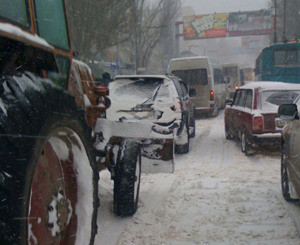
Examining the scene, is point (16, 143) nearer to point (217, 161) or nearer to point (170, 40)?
point (217, 161)

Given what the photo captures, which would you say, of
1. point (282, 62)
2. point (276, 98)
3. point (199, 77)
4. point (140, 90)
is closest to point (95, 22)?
point (199, 77)

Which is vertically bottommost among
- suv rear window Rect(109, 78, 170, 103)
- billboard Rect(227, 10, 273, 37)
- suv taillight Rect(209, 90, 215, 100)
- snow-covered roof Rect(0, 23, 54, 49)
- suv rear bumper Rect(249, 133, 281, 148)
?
suv taillight Rect(209, 90, 215, 100)

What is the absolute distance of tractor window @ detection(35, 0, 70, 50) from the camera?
8.68 feet

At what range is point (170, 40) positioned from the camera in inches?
2036

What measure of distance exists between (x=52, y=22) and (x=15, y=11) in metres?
0.71

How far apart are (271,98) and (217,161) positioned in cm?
186

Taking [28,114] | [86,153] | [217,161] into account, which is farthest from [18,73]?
[217,161]

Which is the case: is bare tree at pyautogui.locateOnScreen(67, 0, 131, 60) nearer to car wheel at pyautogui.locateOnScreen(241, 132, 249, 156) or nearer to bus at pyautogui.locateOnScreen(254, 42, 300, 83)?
bus at pyautogui.locateOnScreen(254, 42, 300, 83)

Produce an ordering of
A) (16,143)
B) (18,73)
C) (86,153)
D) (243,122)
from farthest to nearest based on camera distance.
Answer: (243,122) < (86,153) < (18,73) < (16,143)

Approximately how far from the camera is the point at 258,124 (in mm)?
8102

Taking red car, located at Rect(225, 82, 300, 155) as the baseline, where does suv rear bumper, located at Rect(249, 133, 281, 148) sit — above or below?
below

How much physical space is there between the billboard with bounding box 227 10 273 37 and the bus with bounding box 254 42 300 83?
139ft

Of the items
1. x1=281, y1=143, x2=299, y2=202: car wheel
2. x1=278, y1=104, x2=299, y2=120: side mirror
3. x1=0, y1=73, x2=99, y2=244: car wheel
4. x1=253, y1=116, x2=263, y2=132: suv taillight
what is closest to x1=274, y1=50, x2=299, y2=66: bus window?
x1=253, y1=116, x2=263, y2=132: suv taillight

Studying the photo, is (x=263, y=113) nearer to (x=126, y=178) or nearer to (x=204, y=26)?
(x=126, y=178)
